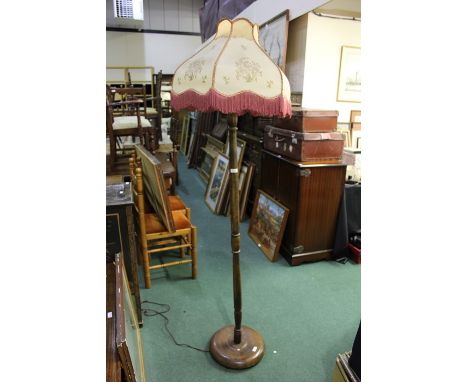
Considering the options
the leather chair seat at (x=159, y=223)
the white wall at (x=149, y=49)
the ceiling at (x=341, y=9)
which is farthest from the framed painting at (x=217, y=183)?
the white wall at (x=149, y=49)

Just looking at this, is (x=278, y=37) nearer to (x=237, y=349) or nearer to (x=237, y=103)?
(x=237, y=103)

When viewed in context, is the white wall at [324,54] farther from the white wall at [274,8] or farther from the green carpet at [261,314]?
the green carpet at [261,314]

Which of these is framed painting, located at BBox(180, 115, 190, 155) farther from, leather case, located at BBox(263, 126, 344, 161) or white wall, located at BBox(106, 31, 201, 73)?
leather case, located at BBox(263, 126, 344, 161)

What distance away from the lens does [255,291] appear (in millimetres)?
2447

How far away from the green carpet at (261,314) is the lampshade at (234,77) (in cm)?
138

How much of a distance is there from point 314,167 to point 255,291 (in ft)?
3.55

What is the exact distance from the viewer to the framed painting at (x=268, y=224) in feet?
9.39

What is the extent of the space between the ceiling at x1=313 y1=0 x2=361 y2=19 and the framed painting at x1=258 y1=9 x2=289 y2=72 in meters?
0.30

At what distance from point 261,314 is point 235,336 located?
40 cm

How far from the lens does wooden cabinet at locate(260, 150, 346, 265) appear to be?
2.62 meters

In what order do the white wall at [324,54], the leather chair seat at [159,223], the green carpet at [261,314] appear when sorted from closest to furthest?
the green carpet at [261,314]
the leather chair seat at [159,223]
the white wall at [324,54]

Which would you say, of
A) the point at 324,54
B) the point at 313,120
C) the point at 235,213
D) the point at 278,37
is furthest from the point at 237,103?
the point at 278,37
